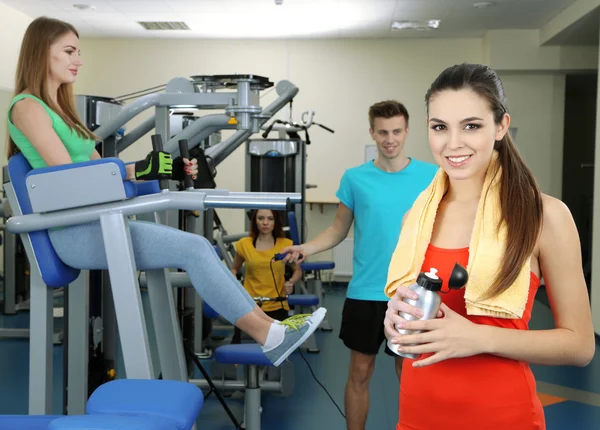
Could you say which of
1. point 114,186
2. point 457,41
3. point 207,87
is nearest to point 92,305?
point 114,186

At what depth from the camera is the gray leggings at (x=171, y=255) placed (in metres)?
2.12

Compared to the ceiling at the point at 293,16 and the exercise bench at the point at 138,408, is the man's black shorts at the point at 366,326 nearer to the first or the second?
the exercise bench at the point at 138,408

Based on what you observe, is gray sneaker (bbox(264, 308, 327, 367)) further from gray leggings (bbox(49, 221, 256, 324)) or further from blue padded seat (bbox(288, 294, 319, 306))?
blue padded seat (bbox(288, 294, 319, 306))

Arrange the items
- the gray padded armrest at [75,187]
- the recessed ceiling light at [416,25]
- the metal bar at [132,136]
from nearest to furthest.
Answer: the gray padded armrest at [75,187]
the metal bar at [132,136]
the recessed ceiling light at [416,25]

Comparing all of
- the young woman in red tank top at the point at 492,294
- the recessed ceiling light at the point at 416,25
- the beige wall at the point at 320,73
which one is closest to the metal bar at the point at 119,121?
the young woman in red tank top at the point at 492,294

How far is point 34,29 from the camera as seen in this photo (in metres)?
2.28

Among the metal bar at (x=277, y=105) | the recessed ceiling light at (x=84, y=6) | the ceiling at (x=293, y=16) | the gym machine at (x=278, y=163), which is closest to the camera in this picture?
the metal bar at (x=277, y=105)

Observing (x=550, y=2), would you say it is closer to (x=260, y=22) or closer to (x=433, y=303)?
(x=260, y=22)

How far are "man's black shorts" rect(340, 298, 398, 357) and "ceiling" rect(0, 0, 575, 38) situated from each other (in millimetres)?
4337

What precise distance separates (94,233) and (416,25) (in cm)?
583

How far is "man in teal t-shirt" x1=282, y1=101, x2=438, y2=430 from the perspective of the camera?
8.37 feet

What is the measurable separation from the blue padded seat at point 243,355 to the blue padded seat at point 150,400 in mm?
1345

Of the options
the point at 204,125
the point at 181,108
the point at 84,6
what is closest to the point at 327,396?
the point at 204,125

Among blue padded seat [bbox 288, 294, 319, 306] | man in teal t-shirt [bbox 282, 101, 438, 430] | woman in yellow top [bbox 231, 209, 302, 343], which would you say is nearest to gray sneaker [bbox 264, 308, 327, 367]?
man in teal t-shirt [bbox 282, 101, 438, 430]
